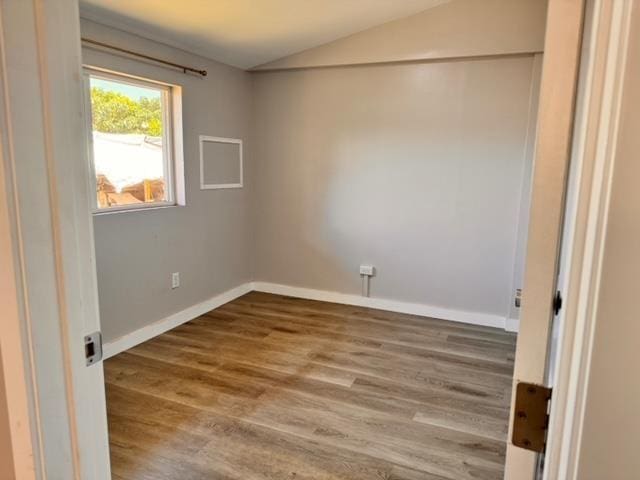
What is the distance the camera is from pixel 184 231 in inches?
148

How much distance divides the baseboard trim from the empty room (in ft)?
0.07

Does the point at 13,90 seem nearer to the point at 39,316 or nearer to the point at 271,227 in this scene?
the point at 39,316

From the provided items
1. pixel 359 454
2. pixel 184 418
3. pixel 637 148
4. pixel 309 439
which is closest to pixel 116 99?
pixel 184 418

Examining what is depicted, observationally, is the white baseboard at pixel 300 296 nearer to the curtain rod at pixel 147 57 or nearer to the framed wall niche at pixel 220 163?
the framed wall niche at pixel 220 163

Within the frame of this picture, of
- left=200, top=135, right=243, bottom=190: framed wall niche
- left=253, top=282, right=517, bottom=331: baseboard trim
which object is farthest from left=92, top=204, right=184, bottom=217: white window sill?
left=253, top=282, right=517, bottom=331: baseboard trim

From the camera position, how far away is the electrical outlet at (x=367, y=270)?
4.22m

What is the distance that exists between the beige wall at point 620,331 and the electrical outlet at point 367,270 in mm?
3755

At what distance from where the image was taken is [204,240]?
4.00m

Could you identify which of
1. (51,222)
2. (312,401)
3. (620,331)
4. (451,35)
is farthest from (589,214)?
(451,35)

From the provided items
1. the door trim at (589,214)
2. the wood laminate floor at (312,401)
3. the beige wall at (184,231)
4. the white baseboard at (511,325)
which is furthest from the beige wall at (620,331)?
the white baseboard at (511,325)

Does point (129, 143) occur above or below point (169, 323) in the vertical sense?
above

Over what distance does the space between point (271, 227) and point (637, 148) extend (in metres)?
4.28

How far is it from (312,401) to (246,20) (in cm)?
267

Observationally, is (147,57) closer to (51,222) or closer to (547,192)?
(51,222)
